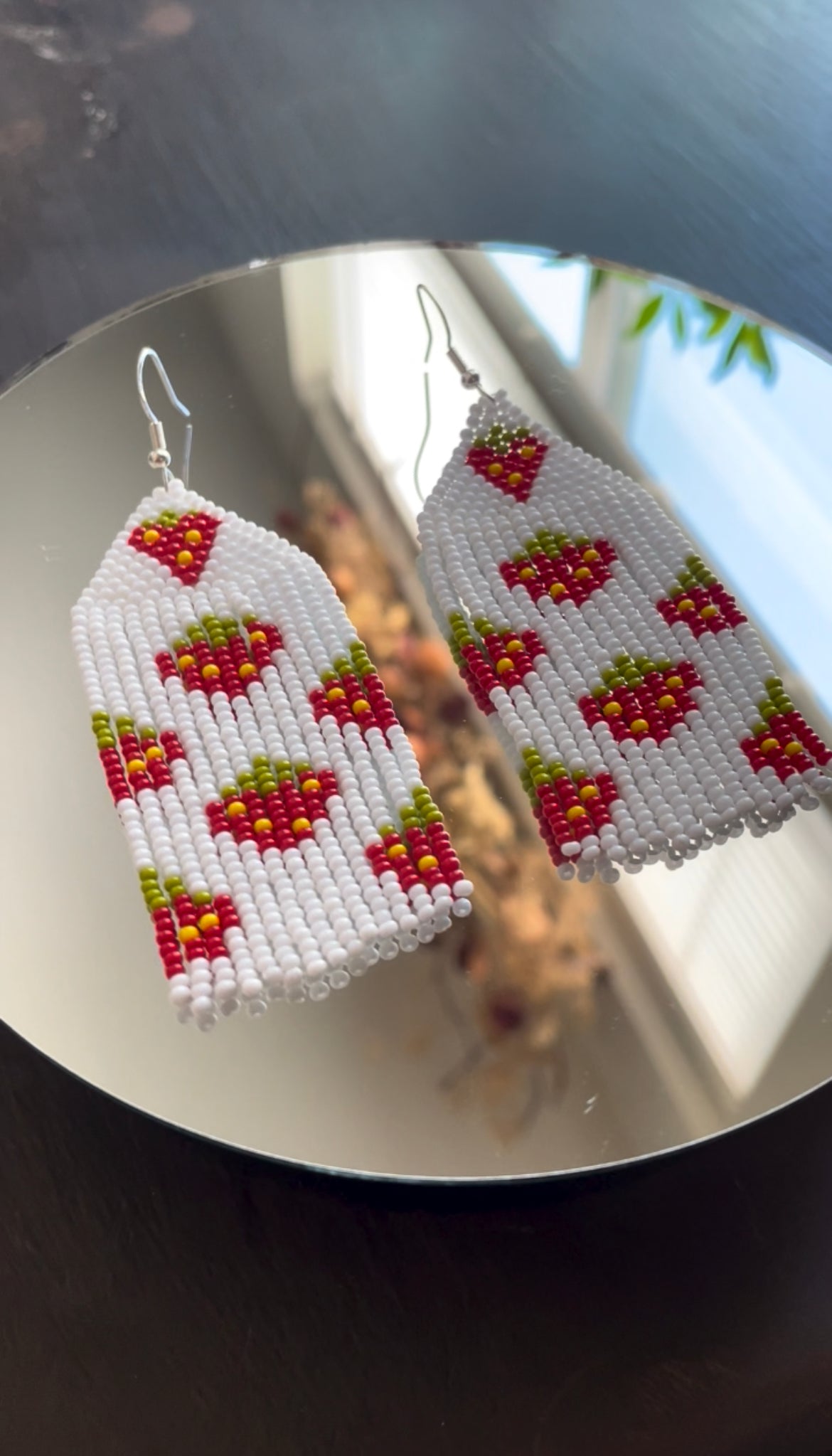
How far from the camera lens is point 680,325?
3.23 feet

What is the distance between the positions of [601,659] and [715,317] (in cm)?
33

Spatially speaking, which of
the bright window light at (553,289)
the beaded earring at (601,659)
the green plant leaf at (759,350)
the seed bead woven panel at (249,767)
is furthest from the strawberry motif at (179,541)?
the green plant leaf at (759,350)

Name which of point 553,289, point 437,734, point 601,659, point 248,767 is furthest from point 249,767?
point 553,289

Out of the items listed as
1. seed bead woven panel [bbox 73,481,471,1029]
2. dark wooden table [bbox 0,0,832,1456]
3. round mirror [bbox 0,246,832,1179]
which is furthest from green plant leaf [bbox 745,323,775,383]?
dark wooden table [bbox 0,0,832,1456]

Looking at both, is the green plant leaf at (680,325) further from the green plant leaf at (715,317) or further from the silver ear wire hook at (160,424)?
the silver ear wire hook at (160,424)

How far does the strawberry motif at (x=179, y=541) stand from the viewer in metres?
0.83

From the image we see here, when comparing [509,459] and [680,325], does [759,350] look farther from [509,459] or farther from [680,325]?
[509,459]

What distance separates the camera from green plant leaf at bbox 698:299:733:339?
977mm

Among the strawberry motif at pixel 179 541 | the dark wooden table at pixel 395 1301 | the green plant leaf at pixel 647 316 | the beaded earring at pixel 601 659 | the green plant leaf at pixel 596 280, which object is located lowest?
the dark wooden table at pixel 395 1301

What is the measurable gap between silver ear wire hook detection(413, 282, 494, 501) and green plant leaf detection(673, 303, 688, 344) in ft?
0.51

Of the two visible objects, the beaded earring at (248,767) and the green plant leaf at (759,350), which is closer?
the beaded earring at (248,767)

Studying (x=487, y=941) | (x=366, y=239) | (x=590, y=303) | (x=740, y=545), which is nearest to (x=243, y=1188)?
(x=487, y=941)

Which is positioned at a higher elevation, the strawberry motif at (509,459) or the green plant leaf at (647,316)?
the green plant leaf at (647,316)

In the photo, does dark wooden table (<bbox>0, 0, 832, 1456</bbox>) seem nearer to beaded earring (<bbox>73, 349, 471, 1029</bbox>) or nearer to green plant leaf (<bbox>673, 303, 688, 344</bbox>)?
beaded earring (<bbox>73, 349, 471, 1029</bbox>)
